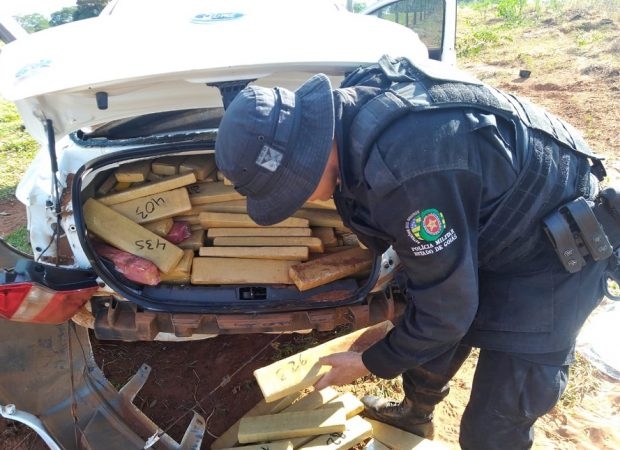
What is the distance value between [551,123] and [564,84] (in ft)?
24.7

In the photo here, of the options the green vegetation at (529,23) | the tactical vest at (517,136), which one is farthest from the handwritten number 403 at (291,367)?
the green vegetation at (529,23)

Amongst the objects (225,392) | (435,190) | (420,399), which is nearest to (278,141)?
(435,190)

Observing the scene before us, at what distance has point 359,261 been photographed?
256cm

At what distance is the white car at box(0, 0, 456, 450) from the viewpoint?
2.13 metres

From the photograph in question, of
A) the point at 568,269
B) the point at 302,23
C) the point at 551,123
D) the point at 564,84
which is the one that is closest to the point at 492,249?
the point at 568,269

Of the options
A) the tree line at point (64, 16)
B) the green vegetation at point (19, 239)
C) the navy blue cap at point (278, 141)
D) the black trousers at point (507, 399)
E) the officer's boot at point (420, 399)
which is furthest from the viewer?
the tree line at point (64, 16)

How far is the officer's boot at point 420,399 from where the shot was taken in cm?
241

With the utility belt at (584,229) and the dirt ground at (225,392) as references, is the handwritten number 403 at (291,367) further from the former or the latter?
the utility belt at (584,229)

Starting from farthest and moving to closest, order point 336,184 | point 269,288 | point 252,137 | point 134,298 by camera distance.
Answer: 1. point 269,288
2. point 134,298
3. point 336,184
4. point 252,137

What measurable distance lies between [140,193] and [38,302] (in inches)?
29.0

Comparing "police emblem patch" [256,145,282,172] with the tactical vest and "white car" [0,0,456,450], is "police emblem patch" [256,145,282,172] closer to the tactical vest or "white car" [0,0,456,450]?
the tactical vest

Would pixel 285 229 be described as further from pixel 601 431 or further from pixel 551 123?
pixel 601 431

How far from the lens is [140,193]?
2645 mm

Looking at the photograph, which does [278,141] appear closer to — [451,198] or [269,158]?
[269,158]
